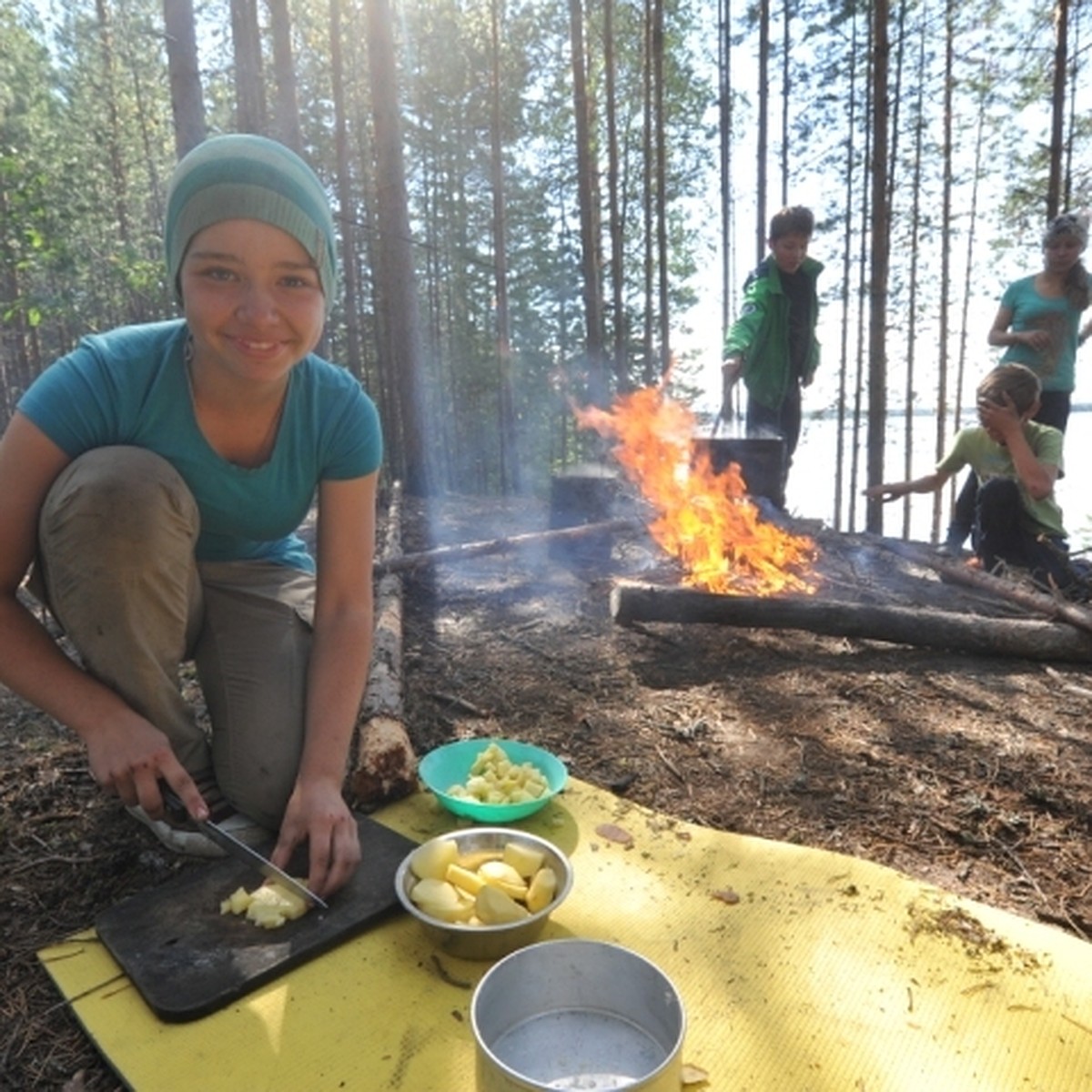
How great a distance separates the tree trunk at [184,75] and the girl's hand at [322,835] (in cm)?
801

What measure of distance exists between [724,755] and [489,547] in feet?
9.12

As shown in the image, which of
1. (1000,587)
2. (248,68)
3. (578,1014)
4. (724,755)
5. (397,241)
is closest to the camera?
(578,1014)

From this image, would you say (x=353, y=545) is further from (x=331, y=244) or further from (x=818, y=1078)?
(x=818, y=1078)

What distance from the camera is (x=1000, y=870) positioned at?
5.99 ft

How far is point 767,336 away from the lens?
5.97 m

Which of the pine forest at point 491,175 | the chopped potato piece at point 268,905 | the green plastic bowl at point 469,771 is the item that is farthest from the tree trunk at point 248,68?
the chopped potato piece at point 268,905

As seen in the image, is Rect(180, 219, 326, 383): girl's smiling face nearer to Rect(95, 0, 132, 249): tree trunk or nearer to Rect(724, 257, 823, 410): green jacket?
Rect(724, 257, 823, 410): green jacket

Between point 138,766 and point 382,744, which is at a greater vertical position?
point 138,766

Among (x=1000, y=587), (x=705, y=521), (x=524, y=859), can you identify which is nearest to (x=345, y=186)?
(x=705, y=521)

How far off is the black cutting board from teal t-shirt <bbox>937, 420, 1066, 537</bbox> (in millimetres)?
4441

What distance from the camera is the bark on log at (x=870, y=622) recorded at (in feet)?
10.6

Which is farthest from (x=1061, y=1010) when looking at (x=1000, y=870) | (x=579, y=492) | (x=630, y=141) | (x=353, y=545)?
(x=630, y=141)

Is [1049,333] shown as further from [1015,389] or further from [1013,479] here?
[1013,479]

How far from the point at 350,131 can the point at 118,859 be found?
21.5 metres
